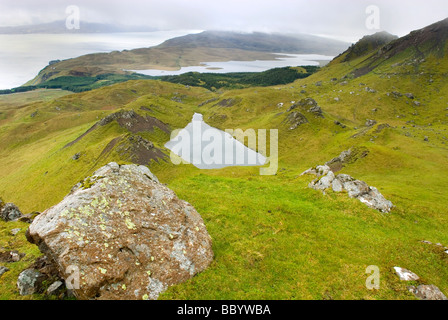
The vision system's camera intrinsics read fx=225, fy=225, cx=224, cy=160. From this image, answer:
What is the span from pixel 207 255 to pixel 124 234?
6.87 metres

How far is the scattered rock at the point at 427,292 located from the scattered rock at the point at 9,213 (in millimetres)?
48563

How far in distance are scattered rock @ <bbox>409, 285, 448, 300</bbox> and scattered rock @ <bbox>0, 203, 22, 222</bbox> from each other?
48563mm

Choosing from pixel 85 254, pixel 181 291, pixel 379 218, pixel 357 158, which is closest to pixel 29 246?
pixel 85 254

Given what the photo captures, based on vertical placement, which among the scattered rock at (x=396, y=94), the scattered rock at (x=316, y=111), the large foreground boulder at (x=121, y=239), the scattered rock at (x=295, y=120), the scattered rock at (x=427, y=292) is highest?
the scattered rock at (x=396, y=94)

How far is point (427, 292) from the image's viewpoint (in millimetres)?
16781

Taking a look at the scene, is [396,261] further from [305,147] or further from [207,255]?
[305,147]

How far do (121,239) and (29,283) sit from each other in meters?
6.06

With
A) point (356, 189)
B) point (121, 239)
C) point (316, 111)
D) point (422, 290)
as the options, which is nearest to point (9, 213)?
point (121, 239)

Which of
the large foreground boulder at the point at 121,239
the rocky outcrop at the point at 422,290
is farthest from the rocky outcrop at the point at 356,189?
the large foreground boulder at the point at 121,239

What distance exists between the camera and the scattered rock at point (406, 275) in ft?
60.4

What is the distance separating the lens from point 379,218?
97.3 ft

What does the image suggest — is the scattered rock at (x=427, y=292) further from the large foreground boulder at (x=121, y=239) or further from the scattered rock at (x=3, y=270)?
the scattered rock at (x=3, y=270)

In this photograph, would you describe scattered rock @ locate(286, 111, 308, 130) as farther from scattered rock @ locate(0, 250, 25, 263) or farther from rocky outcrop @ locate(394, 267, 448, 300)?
scattered rock @ locate(0, 250, 25, 263)

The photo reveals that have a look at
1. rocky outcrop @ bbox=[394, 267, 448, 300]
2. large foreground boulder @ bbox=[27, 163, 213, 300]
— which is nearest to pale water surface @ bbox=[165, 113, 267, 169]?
large foreground boulder @ bbox=[27, 163, 213, 300]
